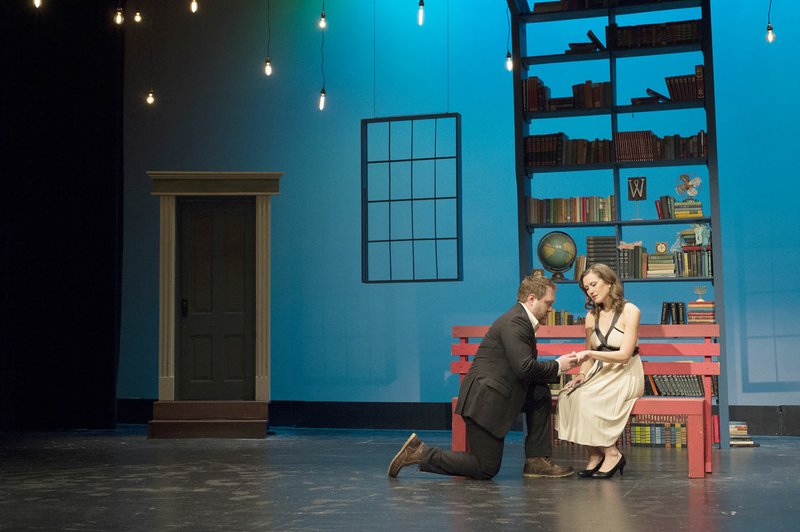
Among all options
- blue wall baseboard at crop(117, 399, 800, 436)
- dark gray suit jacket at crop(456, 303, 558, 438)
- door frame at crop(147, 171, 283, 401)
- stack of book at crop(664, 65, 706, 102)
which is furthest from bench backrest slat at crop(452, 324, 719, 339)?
door frame at crop(147, 171, 283, 401)

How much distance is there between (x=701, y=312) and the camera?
760cm

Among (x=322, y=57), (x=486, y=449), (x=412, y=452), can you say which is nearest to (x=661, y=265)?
(x=486, y=449)

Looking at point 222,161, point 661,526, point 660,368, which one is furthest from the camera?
point 222,161

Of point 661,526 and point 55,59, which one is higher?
point 55,59

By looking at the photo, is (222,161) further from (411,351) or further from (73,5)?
(411,351)

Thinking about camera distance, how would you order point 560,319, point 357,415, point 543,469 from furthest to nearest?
point 357,415 → point 560,319 → point 543,469

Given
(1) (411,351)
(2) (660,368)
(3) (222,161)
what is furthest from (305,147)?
(2) (660,368)

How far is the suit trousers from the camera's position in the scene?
545 centimetres

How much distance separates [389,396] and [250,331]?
147cm

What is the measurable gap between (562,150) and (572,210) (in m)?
0.50

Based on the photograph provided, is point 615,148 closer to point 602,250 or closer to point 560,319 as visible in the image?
point 602,250

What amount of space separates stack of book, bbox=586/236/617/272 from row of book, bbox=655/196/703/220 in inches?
16.8

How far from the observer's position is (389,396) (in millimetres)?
9297

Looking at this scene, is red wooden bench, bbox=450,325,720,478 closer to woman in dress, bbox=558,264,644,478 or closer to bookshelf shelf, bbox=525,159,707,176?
woman in dress, bbox=558,264,644,478
